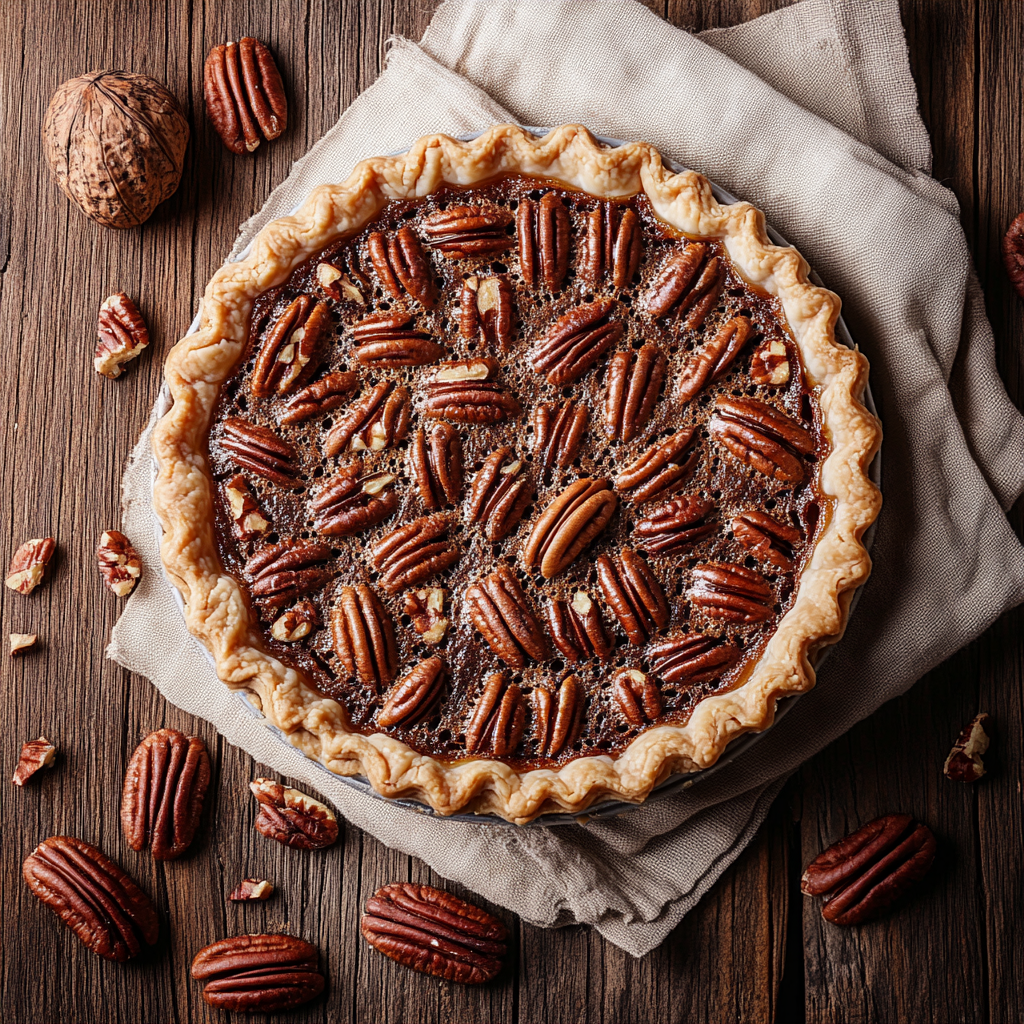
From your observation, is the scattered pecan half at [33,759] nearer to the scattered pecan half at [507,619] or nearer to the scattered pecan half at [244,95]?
the scattered pecan half at [507,619]

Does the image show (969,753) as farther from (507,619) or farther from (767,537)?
(507,619)

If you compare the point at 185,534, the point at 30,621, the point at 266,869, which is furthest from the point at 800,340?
the point at 30,621

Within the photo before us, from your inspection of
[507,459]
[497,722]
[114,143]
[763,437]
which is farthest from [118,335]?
[763,437]

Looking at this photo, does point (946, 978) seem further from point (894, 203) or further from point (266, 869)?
point (894, 203)

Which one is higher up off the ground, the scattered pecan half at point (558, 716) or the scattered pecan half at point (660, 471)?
the scattered pecan half at point (660, 471)

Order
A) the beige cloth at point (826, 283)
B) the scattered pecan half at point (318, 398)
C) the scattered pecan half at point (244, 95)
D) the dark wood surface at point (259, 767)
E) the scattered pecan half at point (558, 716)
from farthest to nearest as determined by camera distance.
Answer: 1. the scattered pecan half at point (244, 95)
2. the dark wood surface at point (259, 767)
3. the beige cloth at point (826, 283)
4. the scattered pecan half at point (318, 398)
5. the scattered pecan half at point (558, 716)

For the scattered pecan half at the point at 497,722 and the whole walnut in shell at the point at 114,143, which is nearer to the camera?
the scattered pecan half at the point at 497,722

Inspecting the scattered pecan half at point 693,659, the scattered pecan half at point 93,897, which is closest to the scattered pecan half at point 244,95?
the scattered pecan half at point 693,659
